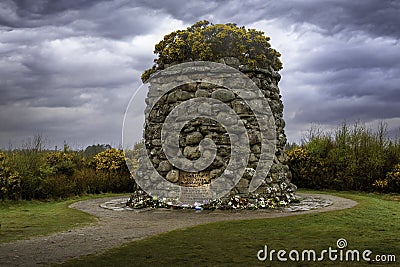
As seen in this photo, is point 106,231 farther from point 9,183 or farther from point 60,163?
point 60,163

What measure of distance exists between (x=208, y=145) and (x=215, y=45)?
2563 mm

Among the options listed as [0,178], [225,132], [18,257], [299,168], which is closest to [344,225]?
[225,132]

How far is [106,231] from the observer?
285 inches

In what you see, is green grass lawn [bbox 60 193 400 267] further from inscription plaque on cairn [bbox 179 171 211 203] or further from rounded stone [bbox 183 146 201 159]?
rounded stone [bbox 183 146 201 159]

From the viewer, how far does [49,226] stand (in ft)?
25.8

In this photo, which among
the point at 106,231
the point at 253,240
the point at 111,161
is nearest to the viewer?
the point at 253,240

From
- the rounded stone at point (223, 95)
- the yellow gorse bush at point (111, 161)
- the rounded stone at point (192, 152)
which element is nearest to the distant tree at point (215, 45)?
the rounded stone at point (223, 95)

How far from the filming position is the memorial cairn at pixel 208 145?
32.5 ft

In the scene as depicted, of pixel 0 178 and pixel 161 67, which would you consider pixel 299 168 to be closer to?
pixel 161 67

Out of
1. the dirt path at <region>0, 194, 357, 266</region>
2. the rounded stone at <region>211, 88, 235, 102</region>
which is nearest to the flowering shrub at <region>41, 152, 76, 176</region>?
the dirt path at <region>0, 194, 357, 266</region>

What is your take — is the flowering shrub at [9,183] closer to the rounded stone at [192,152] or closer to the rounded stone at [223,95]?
the rounded stone at [192,152]

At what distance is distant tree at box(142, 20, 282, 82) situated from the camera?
34.1ft

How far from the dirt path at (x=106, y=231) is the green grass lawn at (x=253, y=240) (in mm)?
426

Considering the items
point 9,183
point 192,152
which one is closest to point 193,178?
point 192,152
